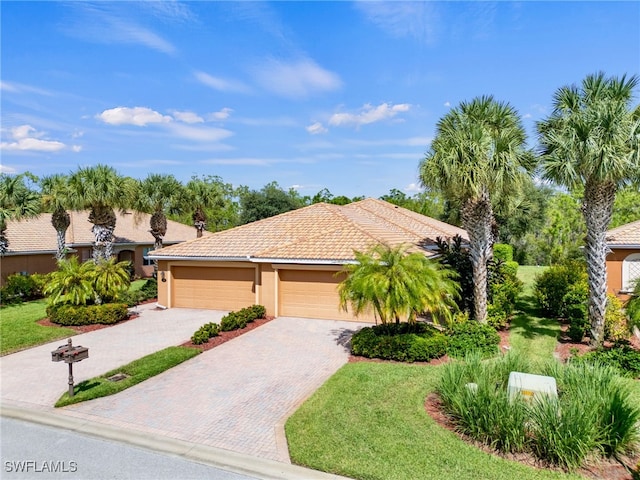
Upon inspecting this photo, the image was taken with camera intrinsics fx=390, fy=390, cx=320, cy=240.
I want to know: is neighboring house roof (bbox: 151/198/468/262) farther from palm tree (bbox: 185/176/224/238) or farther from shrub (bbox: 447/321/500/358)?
palm tree (bbox: 185/176/224/238)

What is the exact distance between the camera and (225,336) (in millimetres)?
15000

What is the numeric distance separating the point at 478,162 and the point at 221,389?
10354 mm

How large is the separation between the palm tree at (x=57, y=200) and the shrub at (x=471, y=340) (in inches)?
896

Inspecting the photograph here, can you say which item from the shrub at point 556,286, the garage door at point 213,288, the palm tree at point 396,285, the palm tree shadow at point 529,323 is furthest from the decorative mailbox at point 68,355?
the shrub at point 556,286

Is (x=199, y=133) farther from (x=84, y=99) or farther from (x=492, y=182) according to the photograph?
(x=492, y=182)

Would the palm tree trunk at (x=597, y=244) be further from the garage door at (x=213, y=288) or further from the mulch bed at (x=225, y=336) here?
the garage door at (x=213, y=288)

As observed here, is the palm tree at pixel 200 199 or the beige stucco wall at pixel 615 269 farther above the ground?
the palm tree at pixel 200 199

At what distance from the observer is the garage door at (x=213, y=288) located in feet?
64.0

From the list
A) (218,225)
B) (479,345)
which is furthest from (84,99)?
(218,225)

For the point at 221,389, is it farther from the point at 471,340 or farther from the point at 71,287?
the point at 71,287

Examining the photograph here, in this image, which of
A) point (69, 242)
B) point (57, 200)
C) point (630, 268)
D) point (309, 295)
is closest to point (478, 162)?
point (309, 295)

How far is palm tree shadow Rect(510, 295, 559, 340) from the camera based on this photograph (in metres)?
14.8

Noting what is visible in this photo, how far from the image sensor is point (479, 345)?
12.4m

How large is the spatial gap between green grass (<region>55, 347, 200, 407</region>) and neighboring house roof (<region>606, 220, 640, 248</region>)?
728 inches
